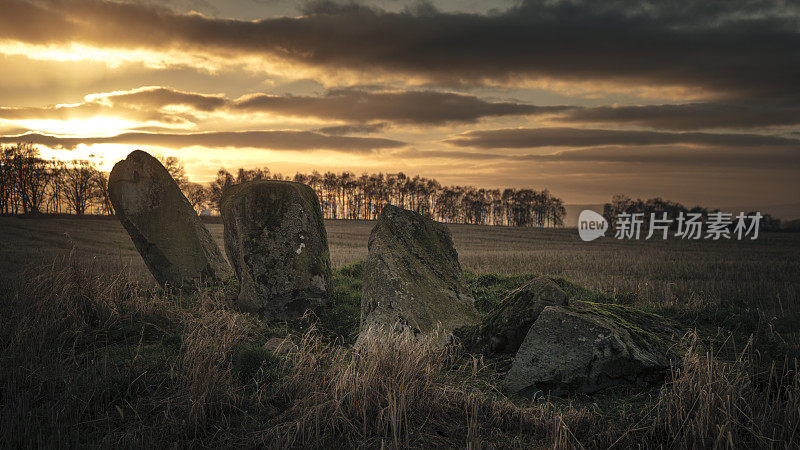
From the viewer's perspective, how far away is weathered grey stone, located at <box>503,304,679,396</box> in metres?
5.23

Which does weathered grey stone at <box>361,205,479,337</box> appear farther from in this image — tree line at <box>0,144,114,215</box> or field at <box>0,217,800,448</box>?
tree line at <box>0,144,114,215</box>

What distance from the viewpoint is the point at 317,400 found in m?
4.39

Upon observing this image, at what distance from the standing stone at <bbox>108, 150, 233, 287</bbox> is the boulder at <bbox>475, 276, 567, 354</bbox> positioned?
853cm

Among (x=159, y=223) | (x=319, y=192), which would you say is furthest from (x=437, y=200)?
(x=159, y=223)

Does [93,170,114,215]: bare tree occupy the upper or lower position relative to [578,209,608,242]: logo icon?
upper

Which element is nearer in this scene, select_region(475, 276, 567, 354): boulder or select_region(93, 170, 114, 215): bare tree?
select_region(475, 276, 567, 354): boulder

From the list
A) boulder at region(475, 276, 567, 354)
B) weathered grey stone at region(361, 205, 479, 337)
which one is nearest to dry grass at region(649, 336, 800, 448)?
boulder at region(475, 276, 567, 354)

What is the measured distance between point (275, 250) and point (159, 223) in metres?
4.58

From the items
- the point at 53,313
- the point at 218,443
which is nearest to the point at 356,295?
the point at 53,313

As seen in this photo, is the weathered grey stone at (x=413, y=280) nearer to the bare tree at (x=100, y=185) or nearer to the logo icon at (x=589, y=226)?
the logo icon at (x=589, y=226)

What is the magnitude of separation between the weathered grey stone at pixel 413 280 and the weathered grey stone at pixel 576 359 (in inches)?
51.5

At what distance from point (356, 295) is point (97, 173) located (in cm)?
6046

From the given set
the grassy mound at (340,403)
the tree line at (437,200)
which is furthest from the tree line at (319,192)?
the grassy mound at (340,403)

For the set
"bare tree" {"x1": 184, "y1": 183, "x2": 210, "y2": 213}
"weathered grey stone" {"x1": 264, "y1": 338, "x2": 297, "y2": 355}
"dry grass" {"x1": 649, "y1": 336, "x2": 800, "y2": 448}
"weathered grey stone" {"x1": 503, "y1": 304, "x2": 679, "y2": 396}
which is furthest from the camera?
"bare tree" {"x1": 184, "y1": 183, "x2": 210, "y2": 213}
